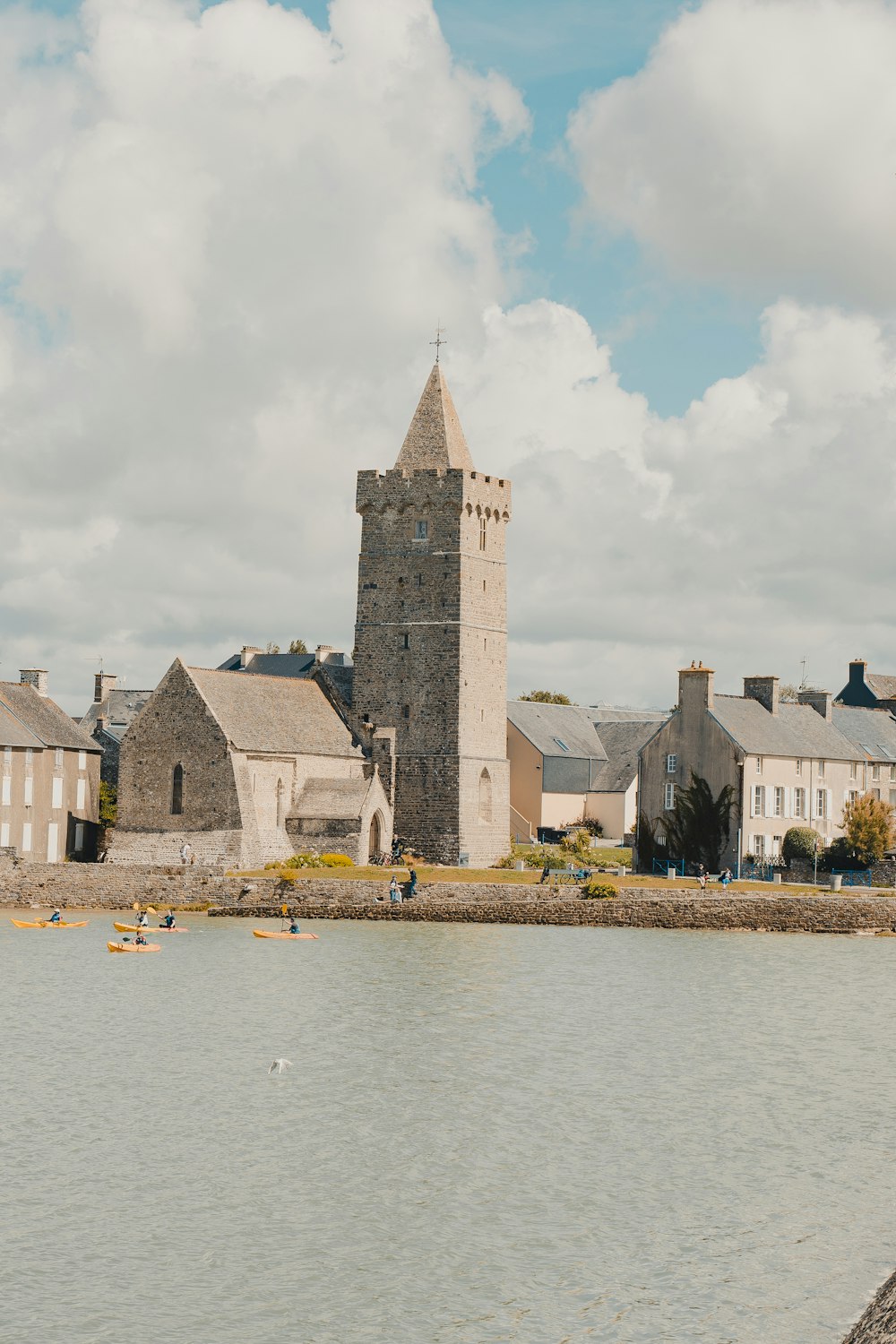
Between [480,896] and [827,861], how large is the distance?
17.4 meters

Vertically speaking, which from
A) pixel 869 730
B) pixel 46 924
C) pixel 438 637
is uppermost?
pixel 438 637

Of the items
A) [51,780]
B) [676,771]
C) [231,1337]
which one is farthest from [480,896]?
[231,1337]

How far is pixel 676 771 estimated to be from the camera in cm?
7494

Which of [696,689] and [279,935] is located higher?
[696,689]

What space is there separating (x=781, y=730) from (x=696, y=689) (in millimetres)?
5190

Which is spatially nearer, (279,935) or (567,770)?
(279,935)

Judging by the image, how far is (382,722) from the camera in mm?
78625

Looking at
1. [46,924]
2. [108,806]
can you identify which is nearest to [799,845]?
[108,806]

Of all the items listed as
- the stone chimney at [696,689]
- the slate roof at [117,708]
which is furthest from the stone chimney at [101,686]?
the stone chimney at [696,689]

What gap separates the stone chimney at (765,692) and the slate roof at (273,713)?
729 inches

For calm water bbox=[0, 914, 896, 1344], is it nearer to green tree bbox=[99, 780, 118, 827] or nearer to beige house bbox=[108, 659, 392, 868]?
beige house bbox=[108, 659, 392, 868]

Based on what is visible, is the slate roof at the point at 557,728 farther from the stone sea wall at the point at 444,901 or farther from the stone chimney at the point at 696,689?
the stone sea wall at the point at 444,901

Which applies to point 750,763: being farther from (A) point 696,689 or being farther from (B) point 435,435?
(B) point 435,435

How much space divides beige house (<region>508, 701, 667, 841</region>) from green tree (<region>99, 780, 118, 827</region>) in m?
23.6
